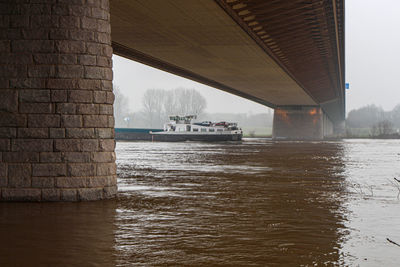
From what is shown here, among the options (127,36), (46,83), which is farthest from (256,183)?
(127,36)

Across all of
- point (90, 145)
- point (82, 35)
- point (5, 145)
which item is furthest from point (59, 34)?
point (5, 145)

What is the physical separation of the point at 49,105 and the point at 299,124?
8019 centimetres

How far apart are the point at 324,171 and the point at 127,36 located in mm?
20077

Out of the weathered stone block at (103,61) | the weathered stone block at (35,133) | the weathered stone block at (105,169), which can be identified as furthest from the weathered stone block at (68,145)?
the weathered stone block at (103,61)

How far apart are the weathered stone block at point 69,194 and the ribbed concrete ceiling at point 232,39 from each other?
16.6 meters

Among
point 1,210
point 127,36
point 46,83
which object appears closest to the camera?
point 1,210

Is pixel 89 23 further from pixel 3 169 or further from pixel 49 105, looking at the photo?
pixel 3 169

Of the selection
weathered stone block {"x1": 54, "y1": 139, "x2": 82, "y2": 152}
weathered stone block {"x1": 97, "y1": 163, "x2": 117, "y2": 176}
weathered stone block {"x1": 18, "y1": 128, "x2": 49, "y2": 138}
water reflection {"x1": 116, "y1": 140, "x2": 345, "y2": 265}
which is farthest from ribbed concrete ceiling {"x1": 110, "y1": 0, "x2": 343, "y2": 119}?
weathered stone block {"x1": 18, "y1": 128, "x2": 49, "y2": 138}

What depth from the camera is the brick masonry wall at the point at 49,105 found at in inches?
474

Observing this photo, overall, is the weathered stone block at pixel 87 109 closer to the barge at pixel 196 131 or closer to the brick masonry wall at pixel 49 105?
the brick masonry wall at pixel 49 105

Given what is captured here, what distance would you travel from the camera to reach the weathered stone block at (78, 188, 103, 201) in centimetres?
1215

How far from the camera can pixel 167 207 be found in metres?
11.5

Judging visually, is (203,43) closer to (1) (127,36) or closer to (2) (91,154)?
(1) (127,36)

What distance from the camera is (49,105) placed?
12.2 metres
